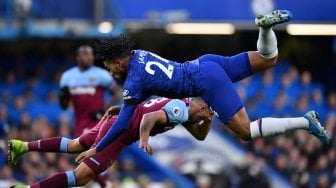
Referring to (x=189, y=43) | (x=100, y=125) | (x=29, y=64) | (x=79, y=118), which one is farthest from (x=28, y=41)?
(x=100, y=125)

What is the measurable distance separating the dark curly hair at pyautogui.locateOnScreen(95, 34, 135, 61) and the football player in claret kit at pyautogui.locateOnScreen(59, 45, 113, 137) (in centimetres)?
332

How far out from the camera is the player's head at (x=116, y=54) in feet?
37.9

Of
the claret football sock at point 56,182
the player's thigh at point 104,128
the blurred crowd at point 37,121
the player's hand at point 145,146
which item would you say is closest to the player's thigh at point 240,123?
the player's hand at point 145,146

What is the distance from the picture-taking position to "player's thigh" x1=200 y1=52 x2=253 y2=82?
38.9 ft

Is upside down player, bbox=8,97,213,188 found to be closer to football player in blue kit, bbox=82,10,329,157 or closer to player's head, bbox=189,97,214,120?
player's head, bbox=189,97,214,120

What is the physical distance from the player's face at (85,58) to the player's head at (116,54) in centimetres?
340

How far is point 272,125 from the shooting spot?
460 inches

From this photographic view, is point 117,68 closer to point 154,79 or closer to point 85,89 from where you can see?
point 154,79

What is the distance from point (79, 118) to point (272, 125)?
4.19m

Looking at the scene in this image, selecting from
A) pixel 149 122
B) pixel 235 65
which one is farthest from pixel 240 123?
pixel 149 122

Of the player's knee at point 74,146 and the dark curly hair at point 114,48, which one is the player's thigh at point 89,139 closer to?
the player's knee at point 74,146

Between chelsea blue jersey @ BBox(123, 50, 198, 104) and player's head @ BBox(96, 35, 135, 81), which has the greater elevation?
player's head @ BBox(96, 35, 135, 81)

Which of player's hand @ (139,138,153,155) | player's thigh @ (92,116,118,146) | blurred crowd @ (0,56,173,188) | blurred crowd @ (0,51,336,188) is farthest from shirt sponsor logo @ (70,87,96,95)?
player's hand @ (139,138,153,155)

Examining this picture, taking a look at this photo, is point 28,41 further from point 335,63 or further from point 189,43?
point 335,63
